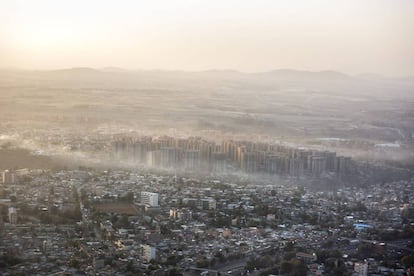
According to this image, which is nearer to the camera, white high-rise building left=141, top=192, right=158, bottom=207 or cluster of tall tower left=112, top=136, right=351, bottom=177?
white high-rise building left=141, top=192, right=158, bottom=207

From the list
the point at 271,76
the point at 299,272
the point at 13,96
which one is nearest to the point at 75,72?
the point at 13,96

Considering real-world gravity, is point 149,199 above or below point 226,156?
below

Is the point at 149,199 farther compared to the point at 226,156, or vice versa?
the point at 226,156

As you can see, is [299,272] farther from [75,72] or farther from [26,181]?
[75,72]

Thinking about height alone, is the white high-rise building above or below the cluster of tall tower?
below
